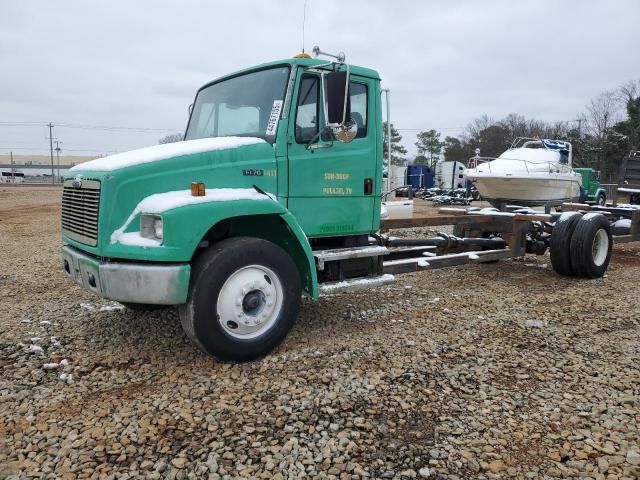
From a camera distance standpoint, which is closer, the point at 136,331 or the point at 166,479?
the point at 166,479

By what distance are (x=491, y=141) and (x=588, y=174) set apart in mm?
32454

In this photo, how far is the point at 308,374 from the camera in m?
3.79

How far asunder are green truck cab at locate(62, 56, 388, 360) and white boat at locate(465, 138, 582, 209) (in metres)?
5.89

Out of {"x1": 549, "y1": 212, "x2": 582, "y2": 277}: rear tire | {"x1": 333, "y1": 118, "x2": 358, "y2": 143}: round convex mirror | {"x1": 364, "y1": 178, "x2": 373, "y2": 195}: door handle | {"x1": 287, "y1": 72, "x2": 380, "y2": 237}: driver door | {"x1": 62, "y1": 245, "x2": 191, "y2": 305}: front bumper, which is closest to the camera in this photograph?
{"x1": 62, "y1": 245, "x2": 191, "y2": 305}: front bumper

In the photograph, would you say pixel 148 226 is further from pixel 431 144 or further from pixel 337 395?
pixel 431 144

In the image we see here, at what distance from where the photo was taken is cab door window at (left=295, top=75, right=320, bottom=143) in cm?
448

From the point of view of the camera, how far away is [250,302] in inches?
156

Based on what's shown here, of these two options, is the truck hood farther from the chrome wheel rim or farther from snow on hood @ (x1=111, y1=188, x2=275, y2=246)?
the chrome wheel rim

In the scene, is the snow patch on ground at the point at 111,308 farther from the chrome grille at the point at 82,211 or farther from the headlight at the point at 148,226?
the headlight at the point at 148,226

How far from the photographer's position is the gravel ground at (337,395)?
2689mm

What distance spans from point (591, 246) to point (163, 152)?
632 centimetres

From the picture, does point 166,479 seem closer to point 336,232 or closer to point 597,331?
point 336,232

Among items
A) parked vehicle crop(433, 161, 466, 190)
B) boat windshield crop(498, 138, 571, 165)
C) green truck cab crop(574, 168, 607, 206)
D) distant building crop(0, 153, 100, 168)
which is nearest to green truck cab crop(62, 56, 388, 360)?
boat windshield crop(498, 138, 571, 165)

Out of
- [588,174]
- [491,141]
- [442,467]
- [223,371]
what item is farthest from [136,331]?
[491,141]
